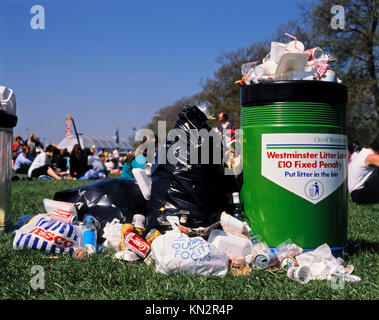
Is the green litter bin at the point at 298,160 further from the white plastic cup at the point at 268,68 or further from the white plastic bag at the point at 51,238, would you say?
the white plastic bag at the point at 51,238

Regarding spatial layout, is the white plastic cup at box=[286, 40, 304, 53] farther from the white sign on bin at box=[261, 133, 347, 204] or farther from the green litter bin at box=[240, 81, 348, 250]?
the white sign on bin at box=[261, 133, 347, 204]

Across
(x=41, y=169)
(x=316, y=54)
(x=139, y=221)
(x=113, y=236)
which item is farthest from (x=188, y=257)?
(x=41, y=169)

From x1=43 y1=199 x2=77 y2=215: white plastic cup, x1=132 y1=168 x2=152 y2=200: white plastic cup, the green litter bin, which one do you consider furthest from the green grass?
x1=132 y1=168 x2=152 y2=200: white plastic cup

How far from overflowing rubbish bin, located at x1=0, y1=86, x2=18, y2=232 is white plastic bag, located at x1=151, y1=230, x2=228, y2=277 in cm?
205

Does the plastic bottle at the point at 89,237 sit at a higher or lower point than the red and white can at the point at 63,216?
lower

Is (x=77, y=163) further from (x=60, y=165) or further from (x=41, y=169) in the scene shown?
(x=60, y=165)

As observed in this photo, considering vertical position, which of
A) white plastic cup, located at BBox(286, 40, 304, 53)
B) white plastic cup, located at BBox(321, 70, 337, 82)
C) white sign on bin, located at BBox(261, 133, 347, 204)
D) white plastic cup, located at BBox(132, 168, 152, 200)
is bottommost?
white plastic cup, located at BBox(132, 168, 152, 200)

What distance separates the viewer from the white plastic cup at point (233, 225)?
3.32 metres

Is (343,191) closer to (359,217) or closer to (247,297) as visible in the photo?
(247,297)

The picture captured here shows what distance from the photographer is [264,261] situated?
298cm

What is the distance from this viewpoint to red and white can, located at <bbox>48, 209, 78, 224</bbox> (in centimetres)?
374

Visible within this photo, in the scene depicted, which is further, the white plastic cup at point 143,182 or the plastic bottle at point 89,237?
the white plastic cup at point 143,182

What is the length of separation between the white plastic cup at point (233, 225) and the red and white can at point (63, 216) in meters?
1.26

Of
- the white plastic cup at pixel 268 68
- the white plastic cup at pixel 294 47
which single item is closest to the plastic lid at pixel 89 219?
the white plastic cup at pixel 268 68
